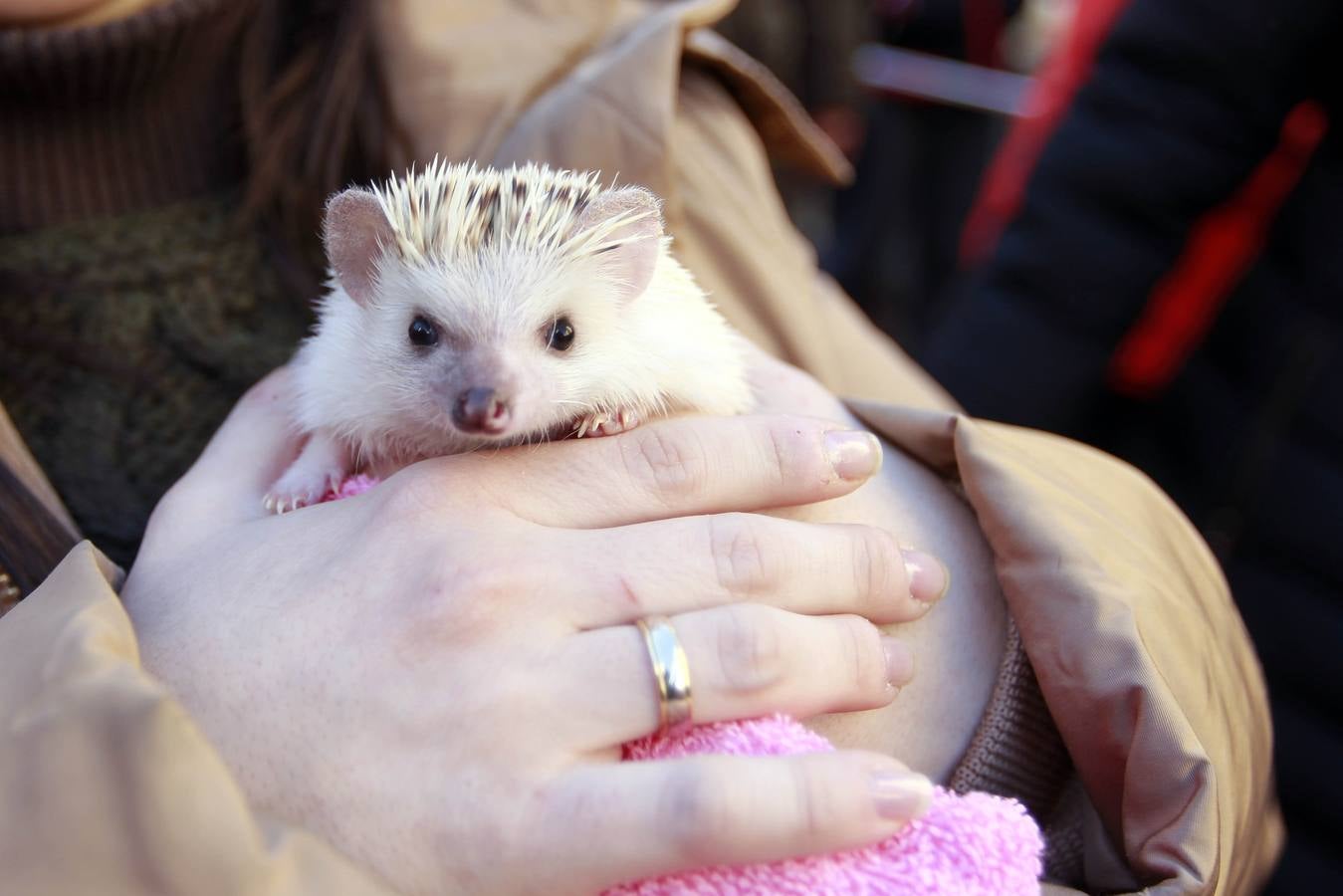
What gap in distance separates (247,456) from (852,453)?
2.48 feet

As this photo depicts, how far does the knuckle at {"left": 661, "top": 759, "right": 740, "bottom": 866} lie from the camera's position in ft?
2.62

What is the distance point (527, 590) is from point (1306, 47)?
1.81 metres

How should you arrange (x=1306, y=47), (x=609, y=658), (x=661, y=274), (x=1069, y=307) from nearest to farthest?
(x=609, y=658), (x=661, y=274), (x=1306, y=47), (x=1069, y=307)

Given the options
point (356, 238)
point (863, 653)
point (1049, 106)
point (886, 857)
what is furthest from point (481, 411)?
point (1049, 106)

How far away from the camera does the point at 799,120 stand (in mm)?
1632

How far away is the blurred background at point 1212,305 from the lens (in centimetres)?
183

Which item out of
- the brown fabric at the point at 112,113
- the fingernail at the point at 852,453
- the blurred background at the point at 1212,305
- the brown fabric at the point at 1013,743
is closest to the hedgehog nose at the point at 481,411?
the fingernail at the point at 852,453

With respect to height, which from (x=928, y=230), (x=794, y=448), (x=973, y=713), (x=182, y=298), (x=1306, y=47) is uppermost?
(x=1306, y=47)

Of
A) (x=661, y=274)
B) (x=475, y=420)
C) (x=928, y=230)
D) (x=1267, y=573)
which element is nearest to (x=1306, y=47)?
(x=1267, y=573)

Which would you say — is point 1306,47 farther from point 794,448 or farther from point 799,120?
point 794,448

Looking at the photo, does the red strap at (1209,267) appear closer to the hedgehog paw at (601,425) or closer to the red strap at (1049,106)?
the red strap at (1049,106)

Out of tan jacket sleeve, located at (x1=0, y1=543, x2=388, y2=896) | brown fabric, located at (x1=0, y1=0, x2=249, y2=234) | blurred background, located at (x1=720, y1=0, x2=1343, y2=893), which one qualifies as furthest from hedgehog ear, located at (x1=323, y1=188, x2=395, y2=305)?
blurred background, located at (x1=720, y1=0, x2=1343, y2=893)

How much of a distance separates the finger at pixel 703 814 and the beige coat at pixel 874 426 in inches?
6.7

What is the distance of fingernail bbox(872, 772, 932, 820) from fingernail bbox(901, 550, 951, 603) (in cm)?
26
